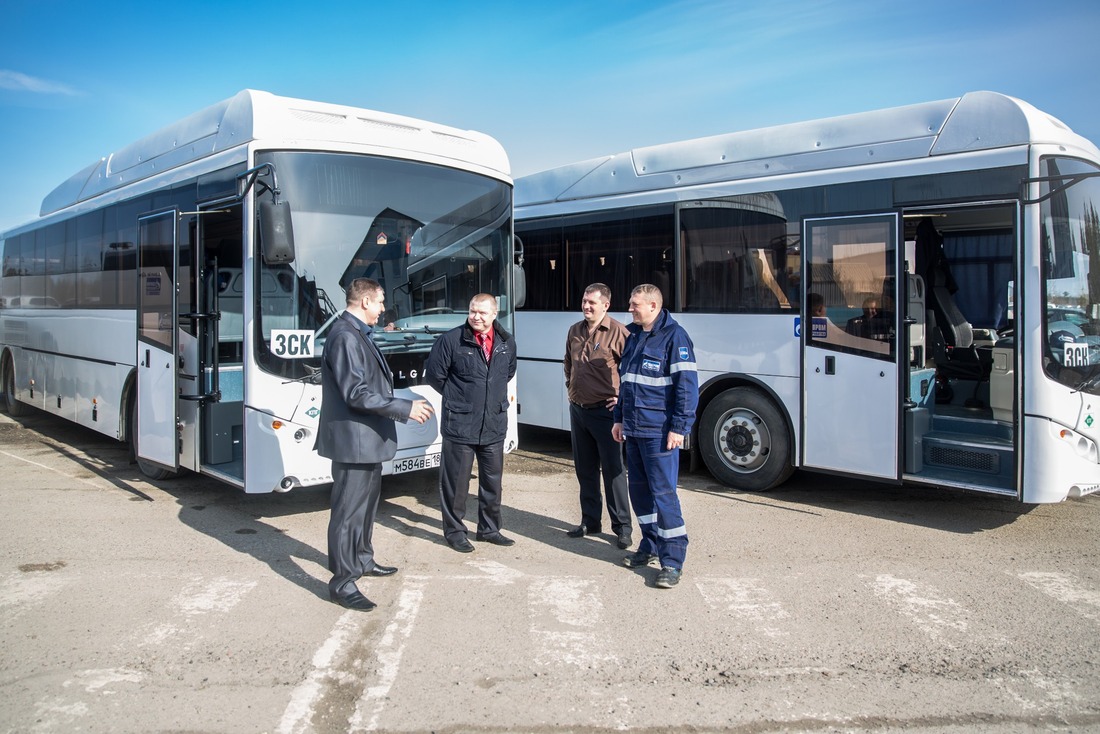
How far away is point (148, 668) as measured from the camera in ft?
13.7

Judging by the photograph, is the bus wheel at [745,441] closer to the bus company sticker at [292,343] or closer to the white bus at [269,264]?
the white bus at [269,264]

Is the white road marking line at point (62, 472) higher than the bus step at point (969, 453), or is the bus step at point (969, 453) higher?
the bus step at point (969, 453)

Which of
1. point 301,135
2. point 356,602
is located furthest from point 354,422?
point 301,135

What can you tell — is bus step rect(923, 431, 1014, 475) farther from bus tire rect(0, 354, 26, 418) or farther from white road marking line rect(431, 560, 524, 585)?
bus tire rect(0, 354, 26, 418)

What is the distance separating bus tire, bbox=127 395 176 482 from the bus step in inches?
280

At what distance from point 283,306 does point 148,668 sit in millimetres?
2874

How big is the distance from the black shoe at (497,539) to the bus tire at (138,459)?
3.78 m

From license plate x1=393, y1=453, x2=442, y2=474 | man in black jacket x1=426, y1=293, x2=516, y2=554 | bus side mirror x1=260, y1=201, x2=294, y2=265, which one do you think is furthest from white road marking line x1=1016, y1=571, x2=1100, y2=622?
bus side mirror x1=260, y1=201, x2=294, y2=265

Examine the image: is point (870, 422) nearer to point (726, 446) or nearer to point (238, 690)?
point (726, 446)

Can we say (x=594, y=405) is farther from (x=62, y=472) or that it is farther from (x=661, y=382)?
(x=62, y=472)

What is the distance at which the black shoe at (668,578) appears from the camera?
5.38 m

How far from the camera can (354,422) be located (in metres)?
4.99

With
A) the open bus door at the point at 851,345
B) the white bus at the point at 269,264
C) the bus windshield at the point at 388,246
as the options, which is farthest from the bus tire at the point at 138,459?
the open bus door at the point at 851,345

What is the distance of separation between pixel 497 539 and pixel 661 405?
1.79m
